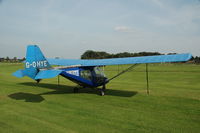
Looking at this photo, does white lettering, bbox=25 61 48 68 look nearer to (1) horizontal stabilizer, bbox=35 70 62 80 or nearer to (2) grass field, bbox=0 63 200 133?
(1) horizontal stabilizer, bbox=35 70 62 80

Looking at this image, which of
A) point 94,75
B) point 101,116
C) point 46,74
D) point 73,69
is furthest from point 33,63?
point 101,116

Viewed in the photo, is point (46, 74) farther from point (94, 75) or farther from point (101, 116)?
point (101, 116)

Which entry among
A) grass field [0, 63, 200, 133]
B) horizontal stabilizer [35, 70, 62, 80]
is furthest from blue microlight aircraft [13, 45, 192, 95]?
grass field [0, 63, 200, 133]

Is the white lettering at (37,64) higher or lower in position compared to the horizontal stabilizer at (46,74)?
higher

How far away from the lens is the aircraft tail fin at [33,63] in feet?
34.4

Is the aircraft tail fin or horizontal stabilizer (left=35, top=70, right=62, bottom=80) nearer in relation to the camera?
horizontal stabilizer (left=35, top=70, right=62, bottom=80)

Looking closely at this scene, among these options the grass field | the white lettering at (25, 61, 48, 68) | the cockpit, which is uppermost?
the white lettering at (25, 61, 48, 68)

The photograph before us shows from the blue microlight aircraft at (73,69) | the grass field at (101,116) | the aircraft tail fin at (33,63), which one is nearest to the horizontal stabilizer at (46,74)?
the blue microlight aircraft at (73,69)

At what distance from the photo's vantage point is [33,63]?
10.6 metres

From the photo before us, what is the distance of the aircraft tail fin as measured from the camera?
34.4 feet

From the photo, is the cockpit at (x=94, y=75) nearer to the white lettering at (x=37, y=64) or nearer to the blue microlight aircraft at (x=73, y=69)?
the blue microlight aircraft at (x=73, y=69)

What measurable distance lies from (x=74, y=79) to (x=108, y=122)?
598 cm

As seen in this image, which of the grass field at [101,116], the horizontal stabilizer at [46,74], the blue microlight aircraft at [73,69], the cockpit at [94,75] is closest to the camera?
the grass field at [101,116]

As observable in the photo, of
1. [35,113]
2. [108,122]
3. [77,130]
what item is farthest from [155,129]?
[35,113]
